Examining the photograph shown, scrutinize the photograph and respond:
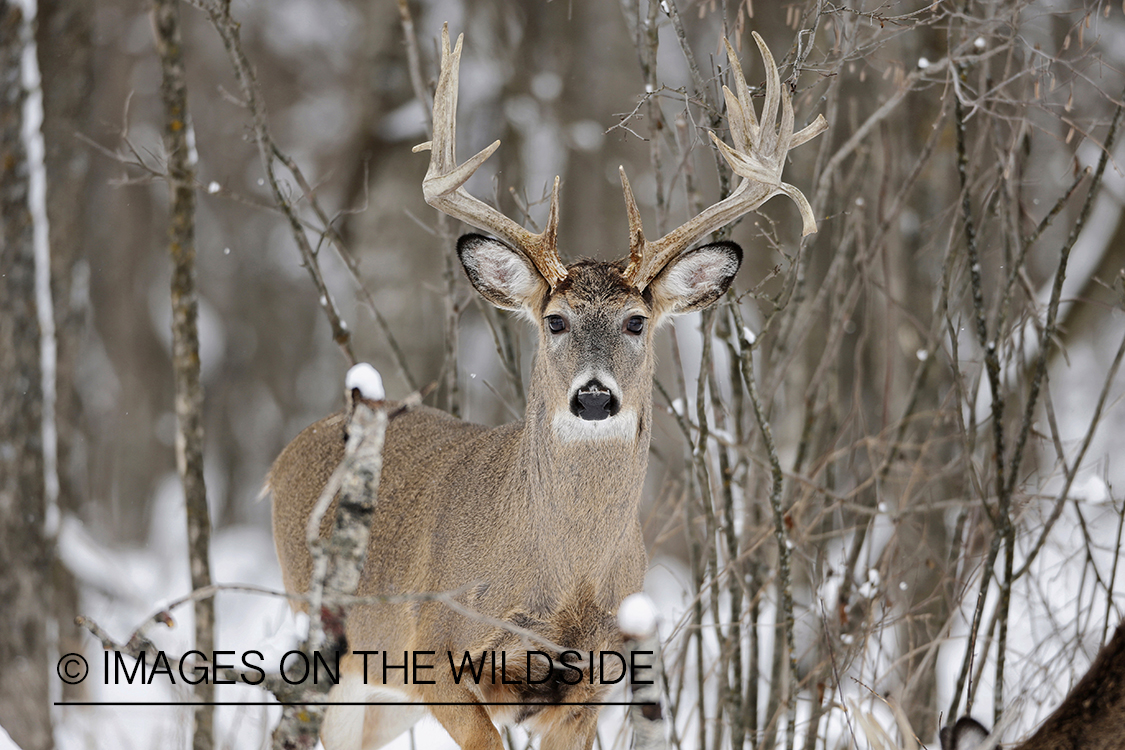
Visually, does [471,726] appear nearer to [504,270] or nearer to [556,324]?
[556,324]

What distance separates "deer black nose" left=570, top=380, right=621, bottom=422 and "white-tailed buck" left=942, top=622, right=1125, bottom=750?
5.08 feet

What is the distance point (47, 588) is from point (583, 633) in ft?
13.4

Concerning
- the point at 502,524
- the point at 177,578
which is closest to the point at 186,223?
the point at 502,524

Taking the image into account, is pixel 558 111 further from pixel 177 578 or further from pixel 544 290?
pixel 544 290

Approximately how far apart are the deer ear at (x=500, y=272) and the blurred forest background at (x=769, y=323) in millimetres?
412

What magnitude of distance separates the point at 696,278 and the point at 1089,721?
2129mm

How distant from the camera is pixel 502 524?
4.05 m

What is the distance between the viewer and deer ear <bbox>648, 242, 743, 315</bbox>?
4066 mm

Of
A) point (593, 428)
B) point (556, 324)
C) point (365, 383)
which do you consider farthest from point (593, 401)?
point (365, 383)

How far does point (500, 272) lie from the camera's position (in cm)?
421

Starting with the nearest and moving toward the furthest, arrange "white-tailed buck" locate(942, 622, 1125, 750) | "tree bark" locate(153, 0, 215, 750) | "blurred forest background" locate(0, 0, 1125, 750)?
"white-tailed buck" locate(942, 622, 1125, 750), "blurred forest background" locate(0, 0, 1125, 750), "tree bark" locate(153, 0, 215, 750)

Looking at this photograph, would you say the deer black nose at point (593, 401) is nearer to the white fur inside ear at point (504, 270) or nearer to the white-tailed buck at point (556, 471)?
the white-tailed buck at point (556, 471)

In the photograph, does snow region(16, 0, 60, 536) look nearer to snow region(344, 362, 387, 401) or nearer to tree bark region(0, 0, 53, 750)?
tree bark region(0, 0, 53, 750)

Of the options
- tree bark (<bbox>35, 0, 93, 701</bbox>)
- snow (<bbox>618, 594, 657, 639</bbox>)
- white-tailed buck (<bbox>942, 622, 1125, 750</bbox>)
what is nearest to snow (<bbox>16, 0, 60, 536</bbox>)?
tree bark (<bbox>35, 0, 93, 701</bbox>)
